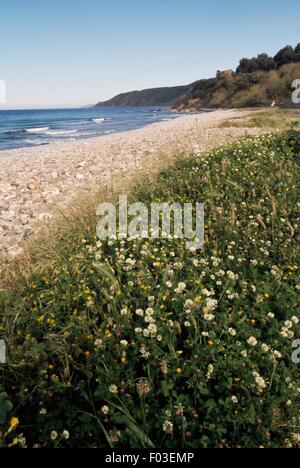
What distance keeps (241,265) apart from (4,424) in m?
2.81

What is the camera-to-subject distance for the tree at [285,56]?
6304 cm

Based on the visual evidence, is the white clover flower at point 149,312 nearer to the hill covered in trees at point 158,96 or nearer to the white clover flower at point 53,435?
the white clover flower at point 53,435

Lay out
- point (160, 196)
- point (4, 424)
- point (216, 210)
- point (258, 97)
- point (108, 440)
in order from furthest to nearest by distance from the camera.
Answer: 1. point (258, 97)
2. point (160, 196)
3. point (216, 210)
4. point (4, 424)
5. point (108, 440)

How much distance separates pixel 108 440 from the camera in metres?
2.02

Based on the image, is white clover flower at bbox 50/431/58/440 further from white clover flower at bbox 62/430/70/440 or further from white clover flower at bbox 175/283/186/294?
white clover flower at bbox 175/283/186/294

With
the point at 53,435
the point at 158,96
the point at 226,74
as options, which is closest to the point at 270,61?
the point at 226,74

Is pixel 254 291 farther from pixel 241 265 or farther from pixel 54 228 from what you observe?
pixel 54 228

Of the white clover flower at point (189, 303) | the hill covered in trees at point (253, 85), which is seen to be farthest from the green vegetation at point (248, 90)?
the white clover flower at point (189, 303)

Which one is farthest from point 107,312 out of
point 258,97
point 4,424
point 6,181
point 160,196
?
point 258,97

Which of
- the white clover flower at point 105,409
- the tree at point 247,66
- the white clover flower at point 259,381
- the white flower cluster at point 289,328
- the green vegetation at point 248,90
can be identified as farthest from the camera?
the tree at point 247,66

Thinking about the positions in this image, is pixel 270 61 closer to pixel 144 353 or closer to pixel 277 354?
pixel 277 354

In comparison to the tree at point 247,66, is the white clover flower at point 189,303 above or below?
below

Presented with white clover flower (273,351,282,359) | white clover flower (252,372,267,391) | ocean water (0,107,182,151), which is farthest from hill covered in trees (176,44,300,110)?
white clover flower (252,372,267,391)

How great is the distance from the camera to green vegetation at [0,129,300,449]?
7.15ft
